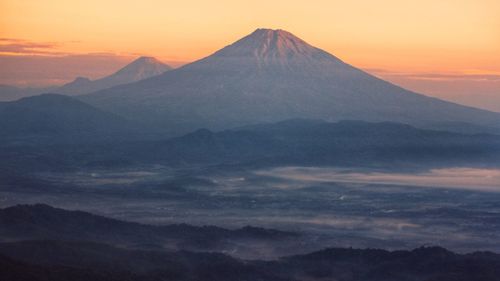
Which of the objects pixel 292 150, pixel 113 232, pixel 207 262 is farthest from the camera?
pixel 292 150

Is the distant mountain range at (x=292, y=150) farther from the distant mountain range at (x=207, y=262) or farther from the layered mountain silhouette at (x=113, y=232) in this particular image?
the distant mountain range at (x=207, y=262)

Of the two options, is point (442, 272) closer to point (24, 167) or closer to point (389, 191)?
point (389, 191)

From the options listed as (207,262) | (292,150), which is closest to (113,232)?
(207,262)

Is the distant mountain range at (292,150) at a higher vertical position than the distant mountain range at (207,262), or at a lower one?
higher

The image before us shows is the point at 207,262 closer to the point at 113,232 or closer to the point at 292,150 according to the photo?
the point at 113,232

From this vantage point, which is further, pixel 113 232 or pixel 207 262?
pixel 113 232

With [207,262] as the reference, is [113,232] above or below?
above

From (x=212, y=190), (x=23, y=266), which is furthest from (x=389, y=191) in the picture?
(x=23, y=266)

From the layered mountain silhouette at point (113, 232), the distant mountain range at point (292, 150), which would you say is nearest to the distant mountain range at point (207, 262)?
the layered mountain silhouette at point (113, 232)

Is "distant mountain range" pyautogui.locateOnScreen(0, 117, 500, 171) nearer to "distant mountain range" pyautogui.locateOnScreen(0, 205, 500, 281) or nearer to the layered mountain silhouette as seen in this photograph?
the layered mountain silhouette
